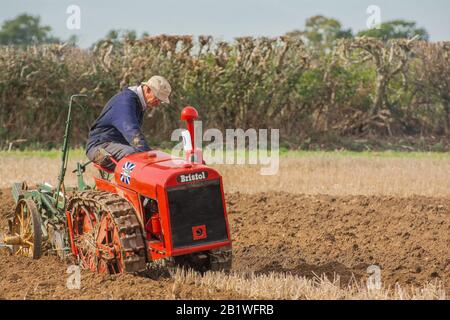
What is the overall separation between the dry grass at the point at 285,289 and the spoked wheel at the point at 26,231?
5.20ft

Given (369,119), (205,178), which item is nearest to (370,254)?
(205,178)

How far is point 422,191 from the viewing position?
1230 centimetres

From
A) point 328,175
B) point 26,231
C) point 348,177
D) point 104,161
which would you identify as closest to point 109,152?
point 104,161

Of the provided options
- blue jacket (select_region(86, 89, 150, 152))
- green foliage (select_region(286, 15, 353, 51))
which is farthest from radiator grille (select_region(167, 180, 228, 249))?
green foliage (select_region(286, 15, 353, 51))

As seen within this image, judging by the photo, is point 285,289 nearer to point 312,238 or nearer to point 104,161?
point 104,161

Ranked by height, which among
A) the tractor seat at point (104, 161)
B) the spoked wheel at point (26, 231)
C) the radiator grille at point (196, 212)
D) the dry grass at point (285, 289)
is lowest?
the dry grass at point (285, 289)

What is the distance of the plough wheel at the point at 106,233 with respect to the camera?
6.58 m

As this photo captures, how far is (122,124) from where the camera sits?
709 cm

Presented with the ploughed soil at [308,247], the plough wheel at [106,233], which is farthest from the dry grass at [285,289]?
the plough wheel at [106,233]

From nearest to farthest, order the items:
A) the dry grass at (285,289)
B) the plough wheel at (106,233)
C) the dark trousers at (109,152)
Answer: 1. the dry grass at (285,289)
2. the plough wheel at (106,233)
3. the dark trousers at (109,152)

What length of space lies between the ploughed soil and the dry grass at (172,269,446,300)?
0.57 ft

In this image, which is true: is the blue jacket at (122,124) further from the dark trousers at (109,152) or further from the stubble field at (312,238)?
the stubble field at (312,238)

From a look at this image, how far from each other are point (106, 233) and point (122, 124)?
908mm
